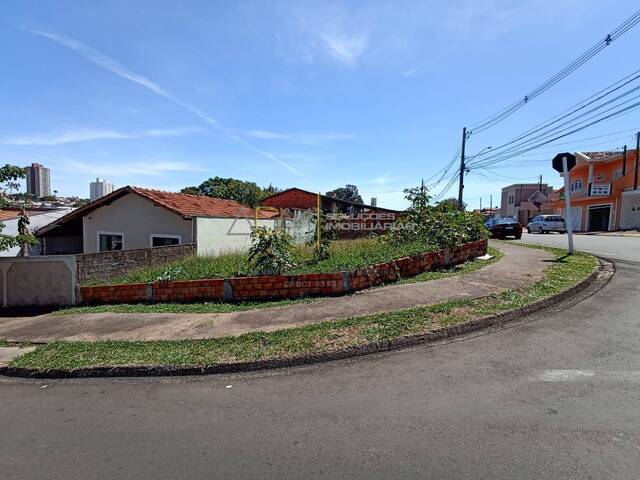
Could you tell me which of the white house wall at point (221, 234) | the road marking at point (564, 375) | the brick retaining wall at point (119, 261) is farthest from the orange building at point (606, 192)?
the road marking at point (564, 375)

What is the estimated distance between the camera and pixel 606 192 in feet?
108

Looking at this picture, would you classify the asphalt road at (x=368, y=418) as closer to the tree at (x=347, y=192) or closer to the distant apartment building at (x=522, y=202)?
the distant apartment building at (x=522, y=202)

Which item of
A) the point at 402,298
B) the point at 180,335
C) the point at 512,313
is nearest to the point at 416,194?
the point at 402,298

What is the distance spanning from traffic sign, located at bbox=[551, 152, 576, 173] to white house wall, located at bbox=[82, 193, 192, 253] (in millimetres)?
12257

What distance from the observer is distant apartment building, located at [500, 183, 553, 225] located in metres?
51.9

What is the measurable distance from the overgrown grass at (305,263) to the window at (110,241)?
5729 millimetres

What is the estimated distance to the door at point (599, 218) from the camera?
3419 centimetres

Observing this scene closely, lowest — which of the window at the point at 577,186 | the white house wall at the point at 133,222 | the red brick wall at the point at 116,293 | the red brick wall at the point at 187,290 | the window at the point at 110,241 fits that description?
the red brick wall at the point at 116,293

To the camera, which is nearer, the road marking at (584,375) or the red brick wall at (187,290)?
the road marking at (584,375)

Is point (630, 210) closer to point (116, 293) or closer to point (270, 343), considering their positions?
point (270, 343)

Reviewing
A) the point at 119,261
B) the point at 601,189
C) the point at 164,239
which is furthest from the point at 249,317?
the point at 601,189

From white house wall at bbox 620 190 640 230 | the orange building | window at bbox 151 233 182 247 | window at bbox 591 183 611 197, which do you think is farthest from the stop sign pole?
window at bbox 591 183 611 197

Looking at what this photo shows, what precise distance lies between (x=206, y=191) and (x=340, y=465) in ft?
191

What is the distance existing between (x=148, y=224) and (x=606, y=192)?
3655 cm
